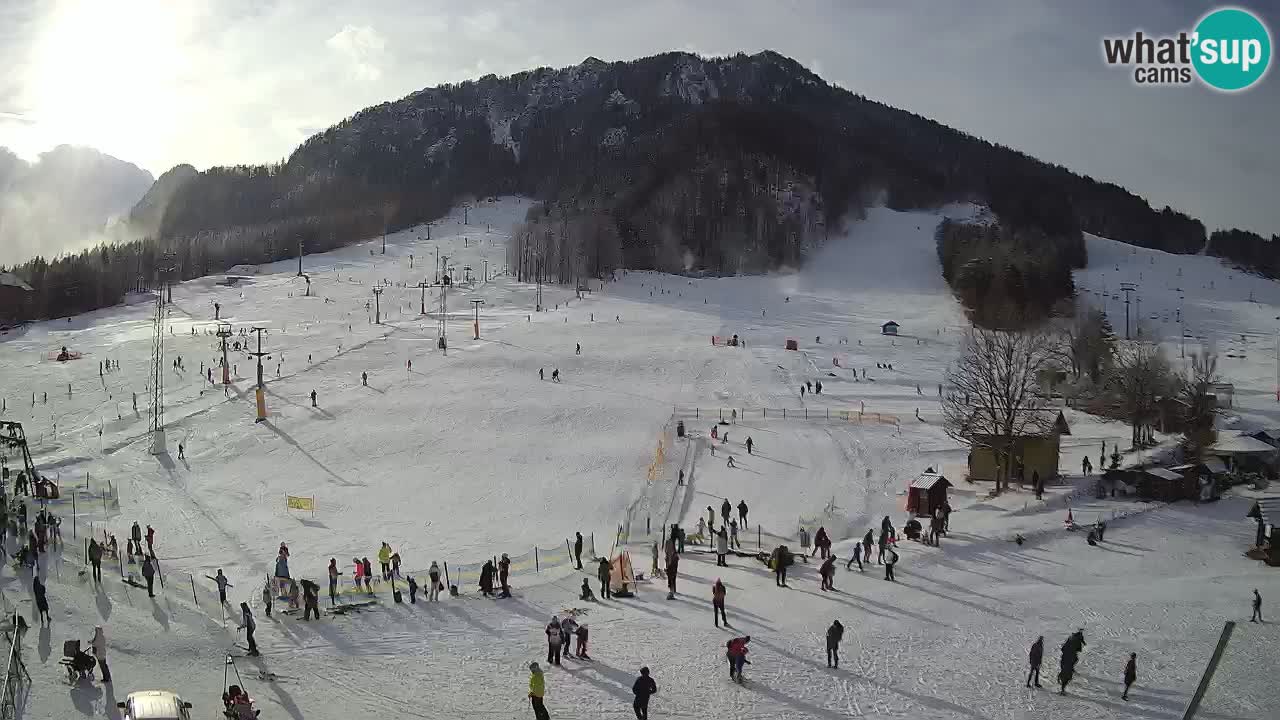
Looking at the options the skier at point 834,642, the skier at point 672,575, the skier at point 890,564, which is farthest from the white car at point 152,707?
the skier at point 890,564

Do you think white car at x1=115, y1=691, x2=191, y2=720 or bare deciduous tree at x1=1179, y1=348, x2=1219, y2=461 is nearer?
white car at x1=115, y1=691, x2=191, y2=720

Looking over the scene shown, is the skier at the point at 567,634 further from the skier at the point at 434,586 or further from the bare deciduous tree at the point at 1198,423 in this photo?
the bare deciduous tree at the point at 1198,423

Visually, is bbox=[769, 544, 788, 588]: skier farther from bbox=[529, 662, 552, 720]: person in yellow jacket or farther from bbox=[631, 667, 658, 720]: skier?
bbox=[529, 662, 552, 720]: person in yellow jacket

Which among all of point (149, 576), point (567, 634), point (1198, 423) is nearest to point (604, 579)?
point (567, 634)

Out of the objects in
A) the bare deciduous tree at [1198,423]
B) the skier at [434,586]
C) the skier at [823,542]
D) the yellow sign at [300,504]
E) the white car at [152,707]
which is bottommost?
the yellow sign at [300,504]

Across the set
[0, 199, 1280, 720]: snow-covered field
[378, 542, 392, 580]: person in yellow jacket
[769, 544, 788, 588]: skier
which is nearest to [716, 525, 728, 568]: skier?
[0, 199, 1280, 720]: snow-covered field

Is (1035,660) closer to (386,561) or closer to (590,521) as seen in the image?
(386,561)
